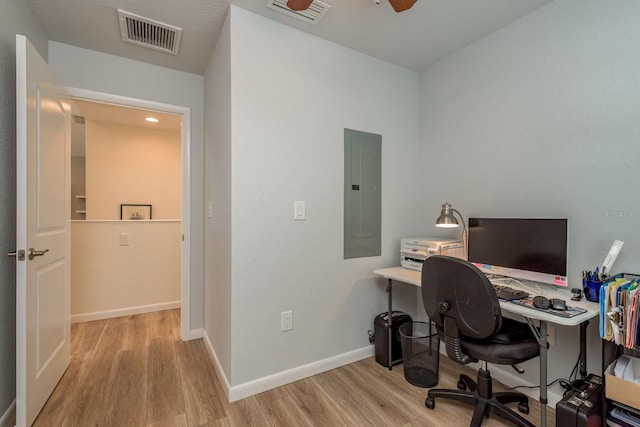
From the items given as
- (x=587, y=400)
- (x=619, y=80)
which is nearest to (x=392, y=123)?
(x=619, y=80)

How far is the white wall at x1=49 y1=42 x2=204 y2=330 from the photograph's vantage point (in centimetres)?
232

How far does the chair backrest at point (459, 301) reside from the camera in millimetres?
1372

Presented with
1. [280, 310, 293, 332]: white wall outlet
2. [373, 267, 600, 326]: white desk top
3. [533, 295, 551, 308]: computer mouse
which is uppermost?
[533, 295, 551, 308]: computer mouse

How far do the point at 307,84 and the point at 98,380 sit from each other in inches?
101

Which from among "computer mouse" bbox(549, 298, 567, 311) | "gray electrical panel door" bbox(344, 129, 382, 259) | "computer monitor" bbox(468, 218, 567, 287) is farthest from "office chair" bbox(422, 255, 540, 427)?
"gray electrical panel door" bbox(344, 129, 382, 259)

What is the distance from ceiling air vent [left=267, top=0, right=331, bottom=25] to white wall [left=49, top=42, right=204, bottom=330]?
1.30m

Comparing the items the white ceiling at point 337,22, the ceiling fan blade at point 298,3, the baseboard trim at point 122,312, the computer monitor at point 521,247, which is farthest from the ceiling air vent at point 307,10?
the baseboard trim at point 122,312

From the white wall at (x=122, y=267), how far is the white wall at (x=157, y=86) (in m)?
1.05

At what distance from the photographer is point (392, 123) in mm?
2549

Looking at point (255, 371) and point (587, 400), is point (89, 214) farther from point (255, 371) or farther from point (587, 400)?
point (587, 400)

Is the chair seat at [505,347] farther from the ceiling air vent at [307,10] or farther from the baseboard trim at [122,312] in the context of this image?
the baseboard trim at [122,312]

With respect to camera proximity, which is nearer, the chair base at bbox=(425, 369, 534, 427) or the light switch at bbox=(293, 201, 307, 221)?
the chair base at bbox=(425, 369, 534, 427)

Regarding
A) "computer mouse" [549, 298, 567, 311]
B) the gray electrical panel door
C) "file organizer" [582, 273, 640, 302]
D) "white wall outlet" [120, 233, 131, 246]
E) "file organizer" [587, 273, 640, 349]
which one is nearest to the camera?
"file organizer" [587, 273, 640, 349]

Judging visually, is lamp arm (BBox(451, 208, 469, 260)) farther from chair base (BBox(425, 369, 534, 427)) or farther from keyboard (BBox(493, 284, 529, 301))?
chair base (BBox(425, 369, 534, 427))
